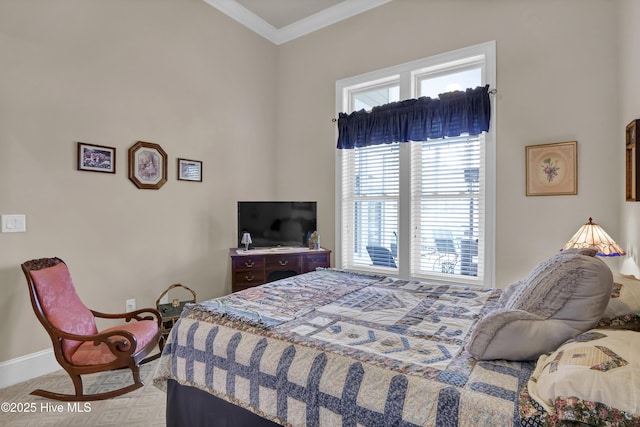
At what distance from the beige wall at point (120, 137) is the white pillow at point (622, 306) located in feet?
11.4

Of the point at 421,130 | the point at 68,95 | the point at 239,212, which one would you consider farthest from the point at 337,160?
the point at 68,95

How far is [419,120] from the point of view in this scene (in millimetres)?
3461

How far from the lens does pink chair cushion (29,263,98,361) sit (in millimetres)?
2143

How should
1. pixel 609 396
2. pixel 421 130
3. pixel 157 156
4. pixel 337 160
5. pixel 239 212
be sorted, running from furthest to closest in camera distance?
pixel 337 160, pixel 239 212, pixel 421 130, pixel 157 156, pixel 609 396

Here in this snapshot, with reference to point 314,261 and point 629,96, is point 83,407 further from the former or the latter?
point 629,96

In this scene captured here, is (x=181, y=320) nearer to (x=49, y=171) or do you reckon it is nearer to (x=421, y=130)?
(x=49, y=171)

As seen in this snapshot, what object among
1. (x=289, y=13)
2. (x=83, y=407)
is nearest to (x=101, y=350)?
(x=83, y=407)

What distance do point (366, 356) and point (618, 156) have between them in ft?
9.15

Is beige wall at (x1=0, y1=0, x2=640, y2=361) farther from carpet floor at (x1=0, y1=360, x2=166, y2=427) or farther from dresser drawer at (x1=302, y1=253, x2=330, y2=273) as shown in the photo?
dresser drawer at (x1=302, y1=253, x2=330, y2=273)

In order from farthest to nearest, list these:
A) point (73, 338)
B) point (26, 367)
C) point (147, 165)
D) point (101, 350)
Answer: point (147, 165)
point (26, 367)
point (101, 350)
point (73, 338)

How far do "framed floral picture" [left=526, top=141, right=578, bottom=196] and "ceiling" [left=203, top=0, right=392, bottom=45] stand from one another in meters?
2.43

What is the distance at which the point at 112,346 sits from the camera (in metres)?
2.13

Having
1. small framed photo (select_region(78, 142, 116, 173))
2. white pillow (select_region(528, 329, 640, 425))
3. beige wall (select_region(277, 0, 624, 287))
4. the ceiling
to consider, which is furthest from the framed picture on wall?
small framed photo (select_region(78, 142, 116, 173))

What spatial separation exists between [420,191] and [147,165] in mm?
2894
